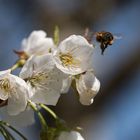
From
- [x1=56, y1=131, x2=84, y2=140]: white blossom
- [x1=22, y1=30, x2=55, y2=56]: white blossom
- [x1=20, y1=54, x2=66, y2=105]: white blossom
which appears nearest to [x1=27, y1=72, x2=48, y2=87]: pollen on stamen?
[x1=20, y1=54, x2=66, y2=105]: white blossom

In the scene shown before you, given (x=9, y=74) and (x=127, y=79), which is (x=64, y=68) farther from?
(x=127, y=79)

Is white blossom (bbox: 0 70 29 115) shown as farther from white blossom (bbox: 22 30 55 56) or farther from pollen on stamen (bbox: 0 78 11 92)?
white blossom (bbox: 22 30 55 56)

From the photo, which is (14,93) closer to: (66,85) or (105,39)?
(66,85)

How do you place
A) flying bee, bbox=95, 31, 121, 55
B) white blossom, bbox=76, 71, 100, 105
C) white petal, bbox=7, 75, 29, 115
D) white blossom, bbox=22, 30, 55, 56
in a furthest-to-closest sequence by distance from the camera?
white blossom, bbox=22, 30, 55, 56, flying bee, bbox=95, 31, 121, 55, white blossom, bbox=76, 71, 100, 105, white petal, bbox=7, 75, 29, 115

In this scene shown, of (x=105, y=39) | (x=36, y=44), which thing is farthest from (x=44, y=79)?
(x=36, y=44)

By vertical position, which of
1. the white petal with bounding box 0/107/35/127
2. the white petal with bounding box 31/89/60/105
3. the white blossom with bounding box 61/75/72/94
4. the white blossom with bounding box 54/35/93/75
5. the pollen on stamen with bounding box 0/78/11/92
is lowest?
the white petal with bounding box 0/107/35/127

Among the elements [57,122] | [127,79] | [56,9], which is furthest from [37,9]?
[57,122]

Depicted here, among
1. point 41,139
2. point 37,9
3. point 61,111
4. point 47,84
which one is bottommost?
point 61,111
